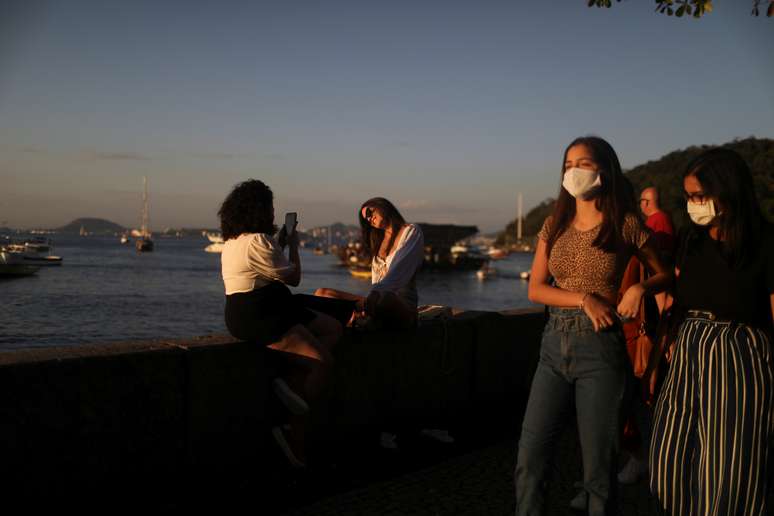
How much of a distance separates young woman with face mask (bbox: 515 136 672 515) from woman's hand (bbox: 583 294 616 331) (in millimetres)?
15

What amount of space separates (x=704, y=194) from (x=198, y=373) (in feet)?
8.55

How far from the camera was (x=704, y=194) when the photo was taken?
2.82 metres

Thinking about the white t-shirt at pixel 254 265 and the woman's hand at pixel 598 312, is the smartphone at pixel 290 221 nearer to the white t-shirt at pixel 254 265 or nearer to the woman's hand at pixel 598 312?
the white t-shirt at pixel 254 265

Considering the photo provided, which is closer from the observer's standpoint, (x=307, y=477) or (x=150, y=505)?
(x=150, y=505)

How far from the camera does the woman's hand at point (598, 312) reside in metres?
2.74

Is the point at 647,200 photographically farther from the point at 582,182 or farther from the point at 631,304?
the point at 631,304

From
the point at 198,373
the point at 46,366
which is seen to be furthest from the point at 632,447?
the point at 46,366

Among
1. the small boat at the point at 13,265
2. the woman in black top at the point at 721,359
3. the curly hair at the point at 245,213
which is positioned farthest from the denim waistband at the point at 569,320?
the small boat at the point at 13,265

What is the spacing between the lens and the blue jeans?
9.21 ft

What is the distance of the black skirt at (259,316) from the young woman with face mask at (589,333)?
159 cm

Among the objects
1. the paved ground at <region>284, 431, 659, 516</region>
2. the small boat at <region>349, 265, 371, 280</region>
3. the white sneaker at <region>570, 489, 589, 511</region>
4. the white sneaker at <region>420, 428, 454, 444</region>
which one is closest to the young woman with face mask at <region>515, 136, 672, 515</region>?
the white sneaker at <region>570, 489, 589, 511</region>

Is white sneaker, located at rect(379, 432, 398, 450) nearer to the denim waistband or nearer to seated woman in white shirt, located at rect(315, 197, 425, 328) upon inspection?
seated woman in white shirt, located at rect(315, 197, 425, 328)

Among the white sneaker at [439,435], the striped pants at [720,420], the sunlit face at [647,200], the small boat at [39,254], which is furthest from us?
the small boat at [39,254]

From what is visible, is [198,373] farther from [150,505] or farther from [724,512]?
[724,512]
